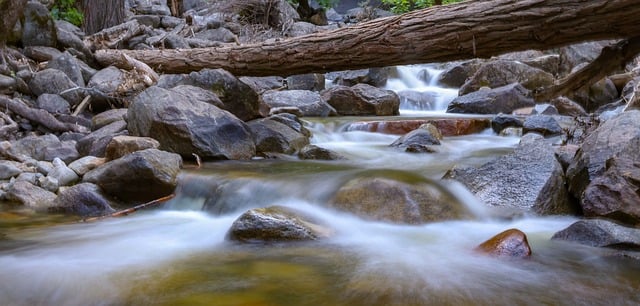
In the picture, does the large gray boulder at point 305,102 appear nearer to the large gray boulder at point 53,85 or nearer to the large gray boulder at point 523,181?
the large gray boulder at point 53,85

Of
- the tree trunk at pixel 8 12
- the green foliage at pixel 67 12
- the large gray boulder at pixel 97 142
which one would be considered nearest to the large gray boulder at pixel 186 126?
the large gray boulder at pixel 97 142

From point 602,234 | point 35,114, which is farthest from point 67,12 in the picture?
point 602,234

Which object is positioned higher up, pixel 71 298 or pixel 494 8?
pixel 494 8

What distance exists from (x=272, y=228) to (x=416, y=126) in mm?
4812

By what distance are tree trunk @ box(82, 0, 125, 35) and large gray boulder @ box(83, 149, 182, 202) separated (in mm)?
7715

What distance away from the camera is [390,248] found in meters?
3.40

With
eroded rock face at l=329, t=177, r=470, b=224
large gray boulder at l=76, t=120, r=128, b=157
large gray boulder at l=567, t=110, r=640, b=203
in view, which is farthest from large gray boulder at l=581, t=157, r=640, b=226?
large gray boulder at l=76, t=120, r=128, b=157

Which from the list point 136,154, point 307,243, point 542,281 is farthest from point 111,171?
point 542,281

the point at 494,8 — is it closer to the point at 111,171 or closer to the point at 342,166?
the point at 342,166

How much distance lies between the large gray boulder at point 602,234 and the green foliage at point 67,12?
10.5 meters

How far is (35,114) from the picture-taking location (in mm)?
6141

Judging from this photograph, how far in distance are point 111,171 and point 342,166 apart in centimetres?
221

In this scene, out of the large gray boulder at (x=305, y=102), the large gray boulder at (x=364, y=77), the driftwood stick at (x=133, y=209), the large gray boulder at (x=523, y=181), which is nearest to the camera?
the large gray boulder at (x=523, y=181)

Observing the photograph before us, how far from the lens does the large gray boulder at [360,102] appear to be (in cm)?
976
